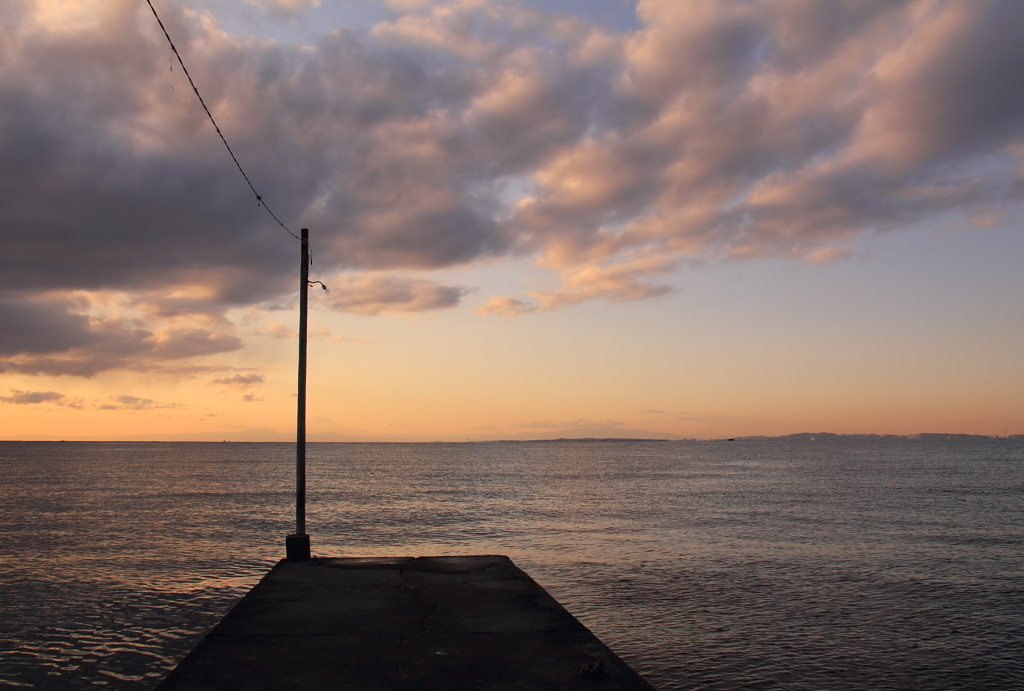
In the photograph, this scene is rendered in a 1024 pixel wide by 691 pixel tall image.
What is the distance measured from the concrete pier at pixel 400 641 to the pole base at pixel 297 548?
6.84 ft

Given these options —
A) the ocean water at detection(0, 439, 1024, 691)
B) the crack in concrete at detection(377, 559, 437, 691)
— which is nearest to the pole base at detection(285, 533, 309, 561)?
the ocean water at detection(0, 439, 1024, 691)

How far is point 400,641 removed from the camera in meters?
8.38

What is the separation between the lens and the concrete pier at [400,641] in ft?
22.8

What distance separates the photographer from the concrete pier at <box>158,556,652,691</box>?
22.8ft

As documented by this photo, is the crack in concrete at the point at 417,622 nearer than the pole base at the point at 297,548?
Yes

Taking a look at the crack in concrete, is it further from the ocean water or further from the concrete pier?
the ocean water

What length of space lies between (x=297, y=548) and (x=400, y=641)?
7.34 m

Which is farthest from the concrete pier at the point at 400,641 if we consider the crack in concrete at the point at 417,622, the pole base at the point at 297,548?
the pole base at the point at 297,548

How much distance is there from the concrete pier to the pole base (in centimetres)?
208

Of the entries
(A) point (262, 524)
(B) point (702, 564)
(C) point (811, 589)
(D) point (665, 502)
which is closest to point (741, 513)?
(D) point (665, 502)

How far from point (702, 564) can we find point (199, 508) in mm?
31826

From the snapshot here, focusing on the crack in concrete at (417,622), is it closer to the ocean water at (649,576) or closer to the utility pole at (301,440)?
the utility pole at (301,440)

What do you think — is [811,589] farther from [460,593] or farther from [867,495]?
[867,495]

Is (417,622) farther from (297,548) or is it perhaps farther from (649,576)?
(649,576)
